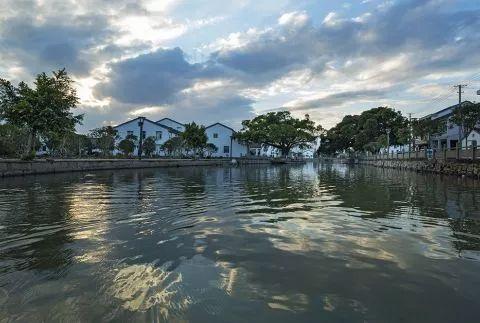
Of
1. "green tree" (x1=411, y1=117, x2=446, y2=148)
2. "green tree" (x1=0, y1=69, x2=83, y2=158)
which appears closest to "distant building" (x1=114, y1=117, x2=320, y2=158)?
"green tree" (x1=411, y1=117, x2=446, y2=148)

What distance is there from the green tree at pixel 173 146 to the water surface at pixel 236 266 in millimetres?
58981

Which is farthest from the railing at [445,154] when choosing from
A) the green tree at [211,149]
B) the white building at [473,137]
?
the green tree at [211,149]

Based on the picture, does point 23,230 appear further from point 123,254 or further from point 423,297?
point 423,297

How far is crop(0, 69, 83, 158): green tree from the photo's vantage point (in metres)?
28.2

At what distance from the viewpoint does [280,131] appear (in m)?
81.4

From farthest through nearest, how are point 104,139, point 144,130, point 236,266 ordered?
point 144,130, point 104,139, point 236,266

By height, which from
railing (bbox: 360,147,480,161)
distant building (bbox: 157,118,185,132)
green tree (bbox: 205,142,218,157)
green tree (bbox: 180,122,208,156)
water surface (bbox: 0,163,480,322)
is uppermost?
distant building (bbox: 157,118,185,132)

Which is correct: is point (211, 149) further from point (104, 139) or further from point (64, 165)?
point (64, 165)

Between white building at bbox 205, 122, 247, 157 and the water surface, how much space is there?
77500mm

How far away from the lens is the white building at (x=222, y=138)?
8806cm

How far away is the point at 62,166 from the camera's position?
102 feet

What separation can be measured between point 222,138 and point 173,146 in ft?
66.4

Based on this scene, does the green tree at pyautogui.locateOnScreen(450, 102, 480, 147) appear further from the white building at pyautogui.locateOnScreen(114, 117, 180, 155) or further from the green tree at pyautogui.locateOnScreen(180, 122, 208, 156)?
the white building at pyautogui.locateOnScreen(114, 117, 180, 155)

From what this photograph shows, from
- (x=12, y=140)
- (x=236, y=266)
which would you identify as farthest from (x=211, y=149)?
(x=236, y=266)
